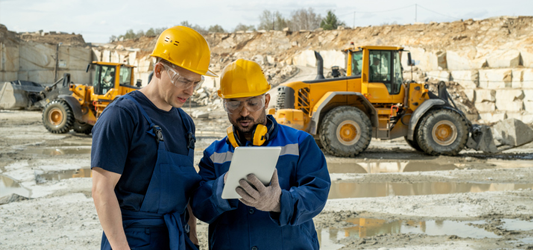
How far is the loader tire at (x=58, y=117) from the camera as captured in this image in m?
13.4

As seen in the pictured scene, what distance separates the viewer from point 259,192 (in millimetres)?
1717

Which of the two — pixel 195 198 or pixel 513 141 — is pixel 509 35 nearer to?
pixel 513 141

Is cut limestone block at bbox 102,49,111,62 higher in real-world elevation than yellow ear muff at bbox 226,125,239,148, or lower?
higher

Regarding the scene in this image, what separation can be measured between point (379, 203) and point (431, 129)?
16.3ft

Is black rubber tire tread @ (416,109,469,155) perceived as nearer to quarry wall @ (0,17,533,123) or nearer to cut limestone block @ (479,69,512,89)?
quarry wall @ (0,17,533,123)

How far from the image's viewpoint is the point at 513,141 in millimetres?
10102

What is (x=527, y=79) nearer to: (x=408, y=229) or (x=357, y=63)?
(x=357, y=63)

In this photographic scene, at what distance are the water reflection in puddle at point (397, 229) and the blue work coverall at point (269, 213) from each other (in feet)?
7.89

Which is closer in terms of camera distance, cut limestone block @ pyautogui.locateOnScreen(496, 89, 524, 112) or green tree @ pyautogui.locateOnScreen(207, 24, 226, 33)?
cut limestone block @ pyautogui.locateOnScreen(496, 89, 524, 112)

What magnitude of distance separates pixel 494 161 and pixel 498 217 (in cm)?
533

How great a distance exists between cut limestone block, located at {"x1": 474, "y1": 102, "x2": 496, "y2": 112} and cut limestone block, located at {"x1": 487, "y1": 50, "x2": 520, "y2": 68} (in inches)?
101

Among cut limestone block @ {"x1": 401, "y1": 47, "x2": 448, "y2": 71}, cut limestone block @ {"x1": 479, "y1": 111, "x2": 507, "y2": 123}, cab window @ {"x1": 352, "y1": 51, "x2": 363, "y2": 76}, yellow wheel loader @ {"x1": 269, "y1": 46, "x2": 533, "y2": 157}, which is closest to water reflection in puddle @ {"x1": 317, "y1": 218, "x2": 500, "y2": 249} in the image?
yellow wheel loader @ {"x1": 269, "y1": 46, "x2": 533, "y2": 157}

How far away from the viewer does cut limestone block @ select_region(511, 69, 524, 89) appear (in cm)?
2016

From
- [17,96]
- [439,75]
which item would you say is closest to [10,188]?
[17,96]
